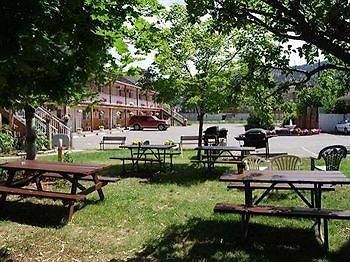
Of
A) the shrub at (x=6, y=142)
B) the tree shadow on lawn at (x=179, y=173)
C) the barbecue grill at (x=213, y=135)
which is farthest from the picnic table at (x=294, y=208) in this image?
the shrub at (x=6, y=142)

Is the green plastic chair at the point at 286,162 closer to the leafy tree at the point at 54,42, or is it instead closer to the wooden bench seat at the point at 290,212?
the wooden bench seat at the point at 290,212

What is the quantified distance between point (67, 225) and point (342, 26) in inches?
196

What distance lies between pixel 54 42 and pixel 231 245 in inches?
142

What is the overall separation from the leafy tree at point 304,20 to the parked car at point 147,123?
41055mm

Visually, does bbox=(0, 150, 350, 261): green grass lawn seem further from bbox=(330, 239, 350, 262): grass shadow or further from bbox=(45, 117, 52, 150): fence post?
bbox=(45, 117, 52, 150): fence post

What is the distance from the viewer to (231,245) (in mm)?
5742

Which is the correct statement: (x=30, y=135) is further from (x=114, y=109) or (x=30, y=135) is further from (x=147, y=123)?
(x=114, y=109)

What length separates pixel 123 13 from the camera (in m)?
4.38

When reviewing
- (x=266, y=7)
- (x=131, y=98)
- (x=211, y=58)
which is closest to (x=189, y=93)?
(x=211, y=58)

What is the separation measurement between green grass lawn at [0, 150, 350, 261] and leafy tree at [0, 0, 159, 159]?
2.42 m

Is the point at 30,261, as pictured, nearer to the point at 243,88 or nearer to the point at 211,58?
the point at 243,88

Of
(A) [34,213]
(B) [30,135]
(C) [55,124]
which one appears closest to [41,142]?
(C) [55,124]

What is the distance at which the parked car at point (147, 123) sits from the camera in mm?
47125

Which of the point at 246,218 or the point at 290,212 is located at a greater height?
the point at 290,212
